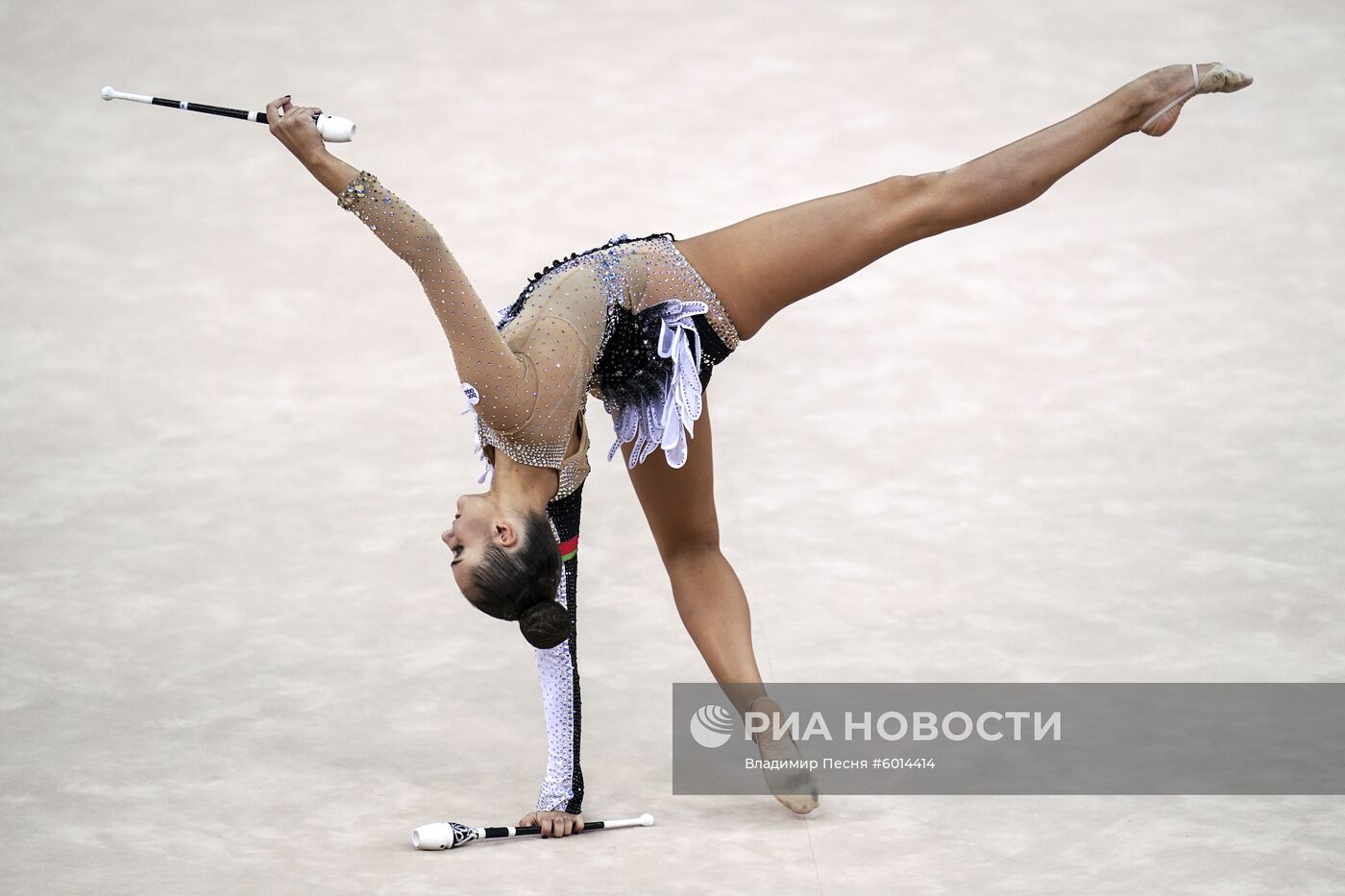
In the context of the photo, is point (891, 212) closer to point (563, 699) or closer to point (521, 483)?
point (521, 483)

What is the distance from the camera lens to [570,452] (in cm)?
306

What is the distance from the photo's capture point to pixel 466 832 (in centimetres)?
301

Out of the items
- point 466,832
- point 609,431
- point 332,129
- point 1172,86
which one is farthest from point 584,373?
point 609,431

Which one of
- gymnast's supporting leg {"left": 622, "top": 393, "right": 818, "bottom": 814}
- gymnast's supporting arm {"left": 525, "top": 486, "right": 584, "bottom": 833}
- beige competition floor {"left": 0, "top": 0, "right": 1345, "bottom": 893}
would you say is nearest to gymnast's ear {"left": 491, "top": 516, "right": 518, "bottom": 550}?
gymnast's supporting arm {"left": 525, "top": 486, "right": 584, "bottom": 833}

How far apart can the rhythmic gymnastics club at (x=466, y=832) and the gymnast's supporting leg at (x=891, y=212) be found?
98cm

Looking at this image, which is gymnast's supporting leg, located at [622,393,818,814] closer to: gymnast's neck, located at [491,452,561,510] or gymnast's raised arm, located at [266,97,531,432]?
gymnast's neck, located at [491,452,561,510]

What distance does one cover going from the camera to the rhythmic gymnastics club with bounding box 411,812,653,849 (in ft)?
9.66

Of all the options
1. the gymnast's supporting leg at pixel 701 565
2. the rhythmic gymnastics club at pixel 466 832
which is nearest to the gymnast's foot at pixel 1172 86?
the gymnast's supporting leg at pixel 701 565

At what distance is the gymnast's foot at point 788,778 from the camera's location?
10.3ft

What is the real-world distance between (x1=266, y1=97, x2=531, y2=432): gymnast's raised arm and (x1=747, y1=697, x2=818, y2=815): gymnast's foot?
0.97 m

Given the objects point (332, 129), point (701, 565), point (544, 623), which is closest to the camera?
point (332, 129)

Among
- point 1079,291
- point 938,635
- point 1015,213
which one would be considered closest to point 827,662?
point 938,635

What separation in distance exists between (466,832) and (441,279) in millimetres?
1022

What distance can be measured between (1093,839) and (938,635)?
3.45 feet
